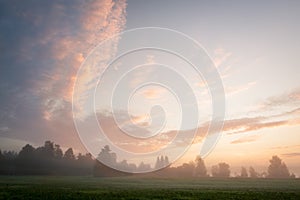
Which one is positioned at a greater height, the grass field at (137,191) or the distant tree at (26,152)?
the distant tree at (26,152)

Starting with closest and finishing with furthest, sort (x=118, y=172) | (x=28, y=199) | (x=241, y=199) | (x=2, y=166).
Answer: (x=28, y=199)
(x=241, y=199)
(x=2, y=166)
(x=118, y=172)

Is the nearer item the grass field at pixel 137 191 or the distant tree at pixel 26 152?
the grass field at pixel 137 191

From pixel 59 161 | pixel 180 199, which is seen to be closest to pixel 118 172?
pixel 59 161

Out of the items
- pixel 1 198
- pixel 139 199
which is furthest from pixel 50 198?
pixel 139 199

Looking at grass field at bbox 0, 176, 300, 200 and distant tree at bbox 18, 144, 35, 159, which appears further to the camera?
distant tree at bbox 18, 144, 35, 159

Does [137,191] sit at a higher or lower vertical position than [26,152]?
lower

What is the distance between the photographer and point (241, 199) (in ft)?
115

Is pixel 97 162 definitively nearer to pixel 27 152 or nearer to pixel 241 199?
pixel 27 152

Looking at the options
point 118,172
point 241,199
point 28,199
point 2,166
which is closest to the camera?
point 28,199

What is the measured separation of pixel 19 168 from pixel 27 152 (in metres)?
28.6

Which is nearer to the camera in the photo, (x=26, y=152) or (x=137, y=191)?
(x=137, y=191)

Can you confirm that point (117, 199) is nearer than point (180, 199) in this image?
Yes

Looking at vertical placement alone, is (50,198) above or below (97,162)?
below

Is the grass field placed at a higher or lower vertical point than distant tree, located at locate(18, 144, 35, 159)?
lower
